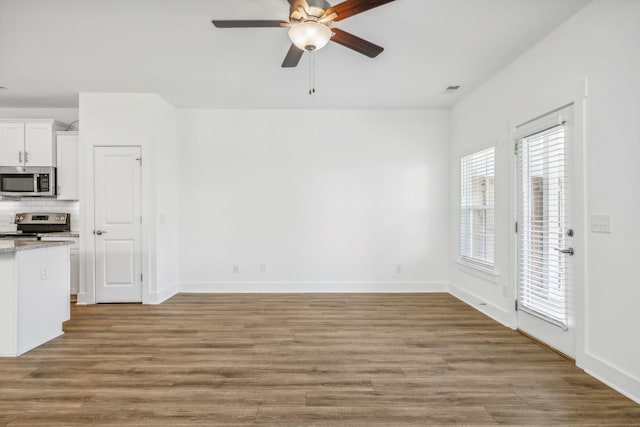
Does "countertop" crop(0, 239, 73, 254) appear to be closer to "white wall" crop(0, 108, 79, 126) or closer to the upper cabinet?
the upper cabinet

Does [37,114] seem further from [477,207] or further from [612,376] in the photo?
[612,376]

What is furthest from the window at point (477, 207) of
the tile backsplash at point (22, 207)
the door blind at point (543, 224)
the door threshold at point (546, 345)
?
the tile backsplash at point (22, 207)

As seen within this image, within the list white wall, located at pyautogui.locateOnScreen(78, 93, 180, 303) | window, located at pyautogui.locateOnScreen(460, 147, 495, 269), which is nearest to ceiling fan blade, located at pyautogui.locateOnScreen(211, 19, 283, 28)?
white wall, located at pyautogui.locateOnScreen(78, 93, 180, 303)

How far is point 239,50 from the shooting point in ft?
10.6

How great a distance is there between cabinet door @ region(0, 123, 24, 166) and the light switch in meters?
6.86

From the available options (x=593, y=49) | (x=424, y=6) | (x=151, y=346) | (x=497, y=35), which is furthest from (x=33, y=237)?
(x=593, y=49)

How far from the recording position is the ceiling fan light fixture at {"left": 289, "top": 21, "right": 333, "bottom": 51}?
214 centimetres

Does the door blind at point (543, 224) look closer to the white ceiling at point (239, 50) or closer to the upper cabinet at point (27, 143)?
the white ceiling at point (239, 50)

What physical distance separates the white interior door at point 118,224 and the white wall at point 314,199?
2.39 feet

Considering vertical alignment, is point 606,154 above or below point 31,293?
above

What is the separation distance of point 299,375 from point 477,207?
10.7 ft

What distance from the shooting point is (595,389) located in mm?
2301

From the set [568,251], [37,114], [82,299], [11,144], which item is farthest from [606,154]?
[37,114]

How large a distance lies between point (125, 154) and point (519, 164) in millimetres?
4977
